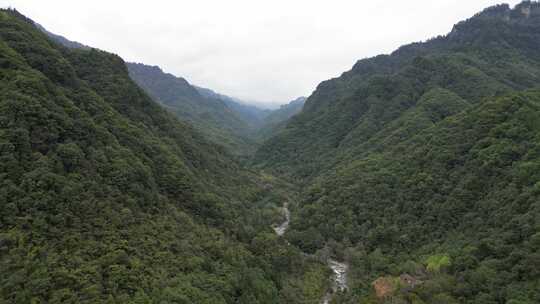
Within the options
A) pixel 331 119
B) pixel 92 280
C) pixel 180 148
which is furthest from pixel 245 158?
pixel 92 280

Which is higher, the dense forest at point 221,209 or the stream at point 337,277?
the dense forest at point 221,209

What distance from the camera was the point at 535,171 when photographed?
60.4m

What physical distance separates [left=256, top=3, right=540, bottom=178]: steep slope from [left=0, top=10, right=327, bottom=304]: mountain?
64.9 m

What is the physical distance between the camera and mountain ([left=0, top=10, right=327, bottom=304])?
39.4 m

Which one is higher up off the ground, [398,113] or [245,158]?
[398,113]

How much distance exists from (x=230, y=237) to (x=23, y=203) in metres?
33.5

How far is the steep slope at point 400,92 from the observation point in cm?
12950

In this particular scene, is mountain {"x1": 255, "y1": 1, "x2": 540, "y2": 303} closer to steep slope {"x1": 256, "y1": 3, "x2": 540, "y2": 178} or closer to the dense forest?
the dense forest

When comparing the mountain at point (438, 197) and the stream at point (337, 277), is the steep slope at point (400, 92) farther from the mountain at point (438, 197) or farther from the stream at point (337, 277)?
the stream at point (337, 277)

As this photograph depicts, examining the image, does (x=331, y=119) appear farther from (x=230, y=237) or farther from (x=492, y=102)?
(x=230, y=237)

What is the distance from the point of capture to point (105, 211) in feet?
159

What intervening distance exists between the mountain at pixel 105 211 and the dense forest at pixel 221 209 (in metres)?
0.22

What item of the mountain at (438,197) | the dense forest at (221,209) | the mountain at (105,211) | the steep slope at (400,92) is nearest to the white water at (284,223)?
the dense forest at (221,209)

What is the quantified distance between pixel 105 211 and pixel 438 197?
59364 mm
